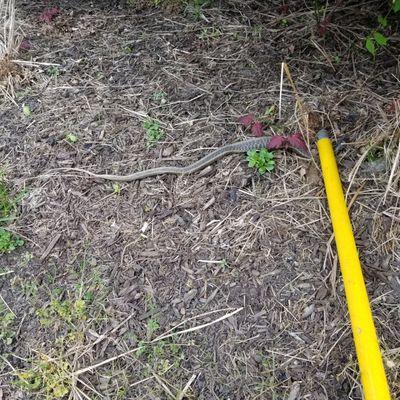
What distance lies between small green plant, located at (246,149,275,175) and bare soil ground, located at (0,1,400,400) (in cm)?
5

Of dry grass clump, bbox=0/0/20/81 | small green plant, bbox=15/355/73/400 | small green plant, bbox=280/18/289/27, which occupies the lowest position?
small green plant, bbox=15/355/73/400

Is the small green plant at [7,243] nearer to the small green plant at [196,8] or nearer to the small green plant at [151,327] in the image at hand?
the small green plant at [151,327]

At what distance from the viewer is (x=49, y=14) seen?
3670 mm

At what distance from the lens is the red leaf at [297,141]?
259 centimetres

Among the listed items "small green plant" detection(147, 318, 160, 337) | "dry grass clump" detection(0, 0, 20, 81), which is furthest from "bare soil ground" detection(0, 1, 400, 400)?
"dry grass clump" detection(0, 0, 20, 81)

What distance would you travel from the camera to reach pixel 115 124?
9.83 feet

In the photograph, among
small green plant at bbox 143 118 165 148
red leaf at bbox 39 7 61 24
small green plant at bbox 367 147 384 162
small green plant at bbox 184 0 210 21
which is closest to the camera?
small green plant at bbox 367 147 384 162

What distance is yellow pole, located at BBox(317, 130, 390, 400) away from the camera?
71.9 inches

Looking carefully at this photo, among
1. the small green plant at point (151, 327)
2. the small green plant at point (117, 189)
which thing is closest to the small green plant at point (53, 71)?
the small green plant at point (117, 189)

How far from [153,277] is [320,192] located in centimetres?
95

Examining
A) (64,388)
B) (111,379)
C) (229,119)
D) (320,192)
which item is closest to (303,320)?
(320,192)

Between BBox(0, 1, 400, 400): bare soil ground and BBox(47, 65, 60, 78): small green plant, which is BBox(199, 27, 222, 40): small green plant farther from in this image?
BBox(47, 65, 60, 78): small green plant

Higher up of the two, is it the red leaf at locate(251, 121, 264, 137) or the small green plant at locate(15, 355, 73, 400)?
the red leaf at locate(251, 121, 264, 137)

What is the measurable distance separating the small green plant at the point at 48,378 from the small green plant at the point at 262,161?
135 cm
